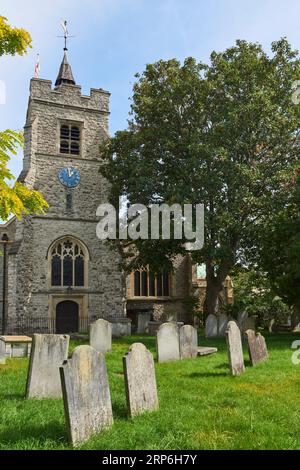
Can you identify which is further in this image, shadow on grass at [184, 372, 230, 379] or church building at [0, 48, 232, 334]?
church building at [0, 48, 232, 334]

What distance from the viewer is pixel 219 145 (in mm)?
17172

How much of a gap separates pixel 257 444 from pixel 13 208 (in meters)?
5.32

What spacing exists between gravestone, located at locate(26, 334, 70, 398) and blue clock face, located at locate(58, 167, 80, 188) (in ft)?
57.4

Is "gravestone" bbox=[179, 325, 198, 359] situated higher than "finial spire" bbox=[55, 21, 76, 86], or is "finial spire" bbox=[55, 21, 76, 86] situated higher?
"finial spire" bbox=[55, 21, 76, 86]

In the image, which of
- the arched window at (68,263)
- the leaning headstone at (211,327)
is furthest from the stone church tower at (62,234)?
the leaning headstone at (211,327)

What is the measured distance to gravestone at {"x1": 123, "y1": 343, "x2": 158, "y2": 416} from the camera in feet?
17.7

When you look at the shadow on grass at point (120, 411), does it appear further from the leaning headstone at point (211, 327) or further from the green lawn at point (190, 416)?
the leaning headstone at point (211, 327)

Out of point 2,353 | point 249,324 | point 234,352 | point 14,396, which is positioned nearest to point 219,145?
point 249,324

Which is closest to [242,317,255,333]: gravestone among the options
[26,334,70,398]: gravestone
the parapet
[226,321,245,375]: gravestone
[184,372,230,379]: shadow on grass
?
[226,321,245,375]: gravestone

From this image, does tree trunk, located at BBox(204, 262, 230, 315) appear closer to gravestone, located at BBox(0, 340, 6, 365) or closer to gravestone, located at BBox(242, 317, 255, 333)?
gravestone, located at BBox(242, 317, 255, 333)

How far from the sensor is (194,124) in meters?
18.3

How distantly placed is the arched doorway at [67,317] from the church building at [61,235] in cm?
5

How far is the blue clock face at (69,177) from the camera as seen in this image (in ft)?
78.1

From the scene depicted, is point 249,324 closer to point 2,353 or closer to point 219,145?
point 219,145
